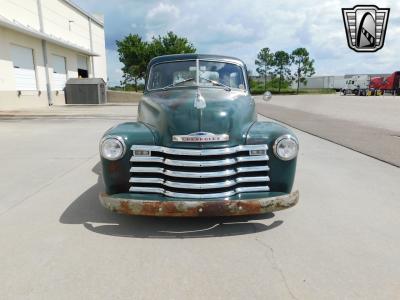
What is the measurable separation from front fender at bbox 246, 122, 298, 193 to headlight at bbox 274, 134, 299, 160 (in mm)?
41

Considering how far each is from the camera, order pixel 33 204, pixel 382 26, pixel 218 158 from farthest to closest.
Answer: pixel 382 26
pixel 33 204
pixel 218 158

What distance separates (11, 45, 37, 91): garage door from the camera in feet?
61.4

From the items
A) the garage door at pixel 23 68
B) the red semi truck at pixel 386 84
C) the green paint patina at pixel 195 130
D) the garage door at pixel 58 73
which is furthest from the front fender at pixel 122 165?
the red semi truck at pixel 386 84

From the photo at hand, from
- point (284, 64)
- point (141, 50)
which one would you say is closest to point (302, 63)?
point (284, 64)

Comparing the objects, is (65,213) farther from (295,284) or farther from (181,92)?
(295,284)

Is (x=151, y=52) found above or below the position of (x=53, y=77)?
above

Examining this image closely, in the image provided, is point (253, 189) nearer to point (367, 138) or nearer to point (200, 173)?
point (200, 173)

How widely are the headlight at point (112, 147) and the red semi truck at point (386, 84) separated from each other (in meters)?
59.6

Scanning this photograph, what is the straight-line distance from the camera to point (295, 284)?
2.57 metres

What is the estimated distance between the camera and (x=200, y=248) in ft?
10.3

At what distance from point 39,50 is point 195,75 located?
2038 centimetres

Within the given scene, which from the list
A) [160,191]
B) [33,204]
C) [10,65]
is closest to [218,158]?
[160,191]

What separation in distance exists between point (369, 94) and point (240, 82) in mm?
58007

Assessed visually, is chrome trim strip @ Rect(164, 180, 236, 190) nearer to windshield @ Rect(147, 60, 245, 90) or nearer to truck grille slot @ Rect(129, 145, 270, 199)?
truck grille slot @ Rect(129, 145, 270, 199)
